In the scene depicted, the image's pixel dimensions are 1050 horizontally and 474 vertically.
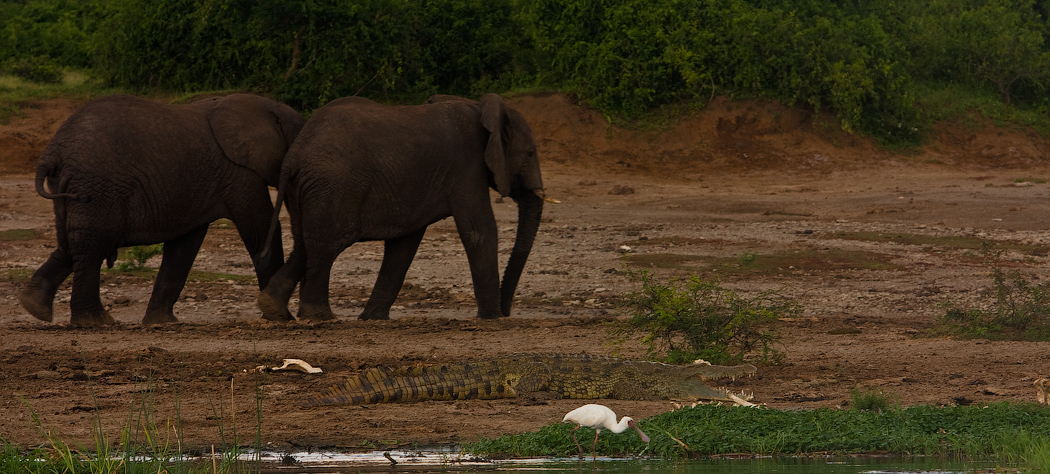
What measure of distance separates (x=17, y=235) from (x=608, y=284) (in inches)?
304

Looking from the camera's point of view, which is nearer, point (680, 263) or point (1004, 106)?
point (680, 263)

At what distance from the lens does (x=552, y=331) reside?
33.8ft

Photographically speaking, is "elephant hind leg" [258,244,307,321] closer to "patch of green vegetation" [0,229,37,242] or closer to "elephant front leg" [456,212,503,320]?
"elephant front leg" [456,212,503,320]

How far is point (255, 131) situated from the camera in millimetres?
11266

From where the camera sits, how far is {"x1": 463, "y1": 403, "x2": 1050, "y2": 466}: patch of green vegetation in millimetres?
6156

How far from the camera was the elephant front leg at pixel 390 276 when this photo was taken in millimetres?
11328

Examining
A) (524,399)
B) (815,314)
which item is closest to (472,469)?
(524,399)

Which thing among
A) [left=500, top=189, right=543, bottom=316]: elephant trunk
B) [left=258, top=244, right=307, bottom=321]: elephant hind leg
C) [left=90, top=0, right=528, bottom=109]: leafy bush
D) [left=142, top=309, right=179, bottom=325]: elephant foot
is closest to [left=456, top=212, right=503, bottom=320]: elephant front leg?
[left=500, top=189, right=543, bottom=316]: elephant trunk

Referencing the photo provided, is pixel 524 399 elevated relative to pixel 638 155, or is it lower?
elevated

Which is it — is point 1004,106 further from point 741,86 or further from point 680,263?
point 680,263

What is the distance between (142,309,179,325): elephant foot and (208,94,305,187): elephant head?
151 cm

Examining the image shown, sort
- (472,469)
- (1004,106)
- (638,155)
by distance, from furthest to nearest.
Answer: (1004,106), (638,155), (472,469)

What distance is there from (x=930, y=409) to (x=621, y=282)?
674 centimetres

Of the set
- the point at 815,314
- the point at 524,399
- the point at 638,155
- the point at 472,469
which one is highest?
the point at 472,469
